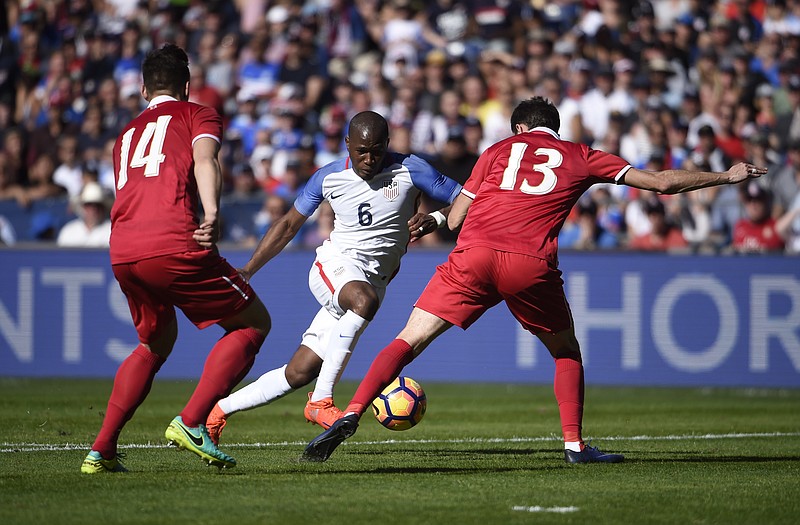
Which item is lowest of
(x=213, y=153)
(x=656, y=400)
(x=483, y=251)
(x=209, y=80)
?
(x=656, y=400)

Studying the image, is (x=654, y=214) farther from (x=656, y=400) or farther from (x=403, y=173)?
(x=403, y=173)

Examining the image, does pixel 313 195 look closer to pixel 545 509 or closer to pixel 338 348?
pixel 338 348

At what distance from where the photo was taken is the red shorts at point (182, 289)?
721 centimetres

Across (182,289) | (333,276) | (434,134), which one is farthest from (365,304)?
(434,134)

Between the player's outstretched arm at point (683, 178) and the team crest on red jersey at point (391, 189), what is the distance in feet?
6.24

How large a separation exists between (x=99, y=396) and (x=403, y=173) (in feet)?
19.4

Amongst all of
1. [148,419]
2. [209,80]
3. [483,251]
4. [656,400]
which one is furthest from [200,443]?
[209,80]

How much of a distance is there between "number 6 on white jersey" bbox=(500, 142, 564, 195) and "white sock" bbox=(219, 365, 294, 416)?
2.09 metres

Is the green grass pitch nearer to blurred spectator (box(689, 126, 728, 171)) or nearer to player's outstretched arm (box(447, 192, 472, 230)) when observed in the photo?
player's outstretched arm (box(447, 192, 472, 230))

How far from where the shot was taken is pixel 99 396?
→ 13.9 metres

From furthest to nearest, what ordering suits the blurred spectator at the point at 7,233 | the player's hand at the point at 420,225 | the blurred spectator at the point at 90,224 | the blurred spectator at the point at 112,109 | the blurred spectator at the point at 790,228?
the blurred spectator at the point at 112,109
the blurred spectator at the point at 7,233
the blurred spectator at the point at 90,224
the blurred spectator at the point at 790,228
the player's hand at the point at 420,225

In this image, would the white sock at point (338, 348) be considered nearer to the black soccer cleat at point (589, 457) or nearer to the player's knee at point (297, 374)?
the player's knee at point (297, 374)

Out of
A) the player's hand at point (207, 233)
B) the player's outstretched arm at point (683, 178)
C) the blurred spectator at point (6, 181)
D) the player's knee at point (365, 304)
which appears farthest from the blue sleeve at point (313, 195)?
the blurred spectator at point (6, 181)

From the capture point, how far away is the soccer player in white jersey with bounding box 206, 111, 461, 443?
349 inches
